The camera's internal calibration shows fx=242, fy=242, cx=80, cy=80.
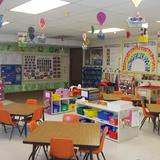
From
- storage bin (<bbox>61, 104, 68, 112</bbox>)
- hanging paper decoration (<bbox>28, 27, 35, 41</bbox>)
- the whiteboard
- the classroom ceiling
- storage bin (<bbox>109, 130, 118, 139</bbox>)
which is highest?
the classroom ceiling

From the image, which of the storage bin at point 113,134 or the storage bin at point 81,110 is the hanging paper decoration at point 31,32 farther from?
the storage bin at point 113,134

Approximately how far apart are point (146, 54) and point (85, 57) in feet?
12.0

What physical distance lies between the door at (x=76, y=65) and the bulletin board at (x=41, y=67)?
0.73m

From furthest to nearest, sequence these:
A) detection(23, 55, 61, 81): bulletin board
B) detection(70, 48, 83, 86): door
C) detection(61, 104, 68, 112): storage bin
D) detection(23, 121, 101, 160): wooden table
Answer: detection(70, 48, 83, 86): door
detection(23, 55, 61, 81): bulletin board
detection(61, 104, 68, 112): storage bin
detection(23, 121, 101, 160): wooden table

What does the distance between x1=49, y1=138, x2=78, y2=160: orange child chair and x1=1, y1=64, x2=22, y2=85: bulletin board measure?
28.2 ft

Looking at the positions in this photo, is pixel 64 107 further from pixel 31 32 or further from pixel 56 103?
pixel 31 32

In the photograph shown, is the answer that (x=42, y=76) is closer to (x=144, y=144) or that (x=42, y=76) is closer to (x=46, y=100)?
(x=46, y=100)

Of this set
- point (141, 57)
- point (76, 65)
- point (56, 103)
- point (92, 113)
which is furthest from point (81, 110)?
point (76, 65)

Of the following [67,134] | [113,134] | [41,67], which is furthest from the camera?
[41,67]

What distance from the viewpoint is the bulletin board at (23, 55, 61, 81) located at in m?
11.8

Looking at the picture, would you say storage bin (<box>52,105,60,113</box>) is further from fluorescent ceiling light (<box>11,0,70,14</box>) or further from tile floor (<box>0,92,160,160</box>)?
fluorescent ceiling light (<box>11,0,70,14</box>)

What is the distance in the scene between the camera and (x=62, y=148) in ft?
10.2

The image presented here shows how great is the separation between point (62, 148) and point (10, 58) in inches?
352

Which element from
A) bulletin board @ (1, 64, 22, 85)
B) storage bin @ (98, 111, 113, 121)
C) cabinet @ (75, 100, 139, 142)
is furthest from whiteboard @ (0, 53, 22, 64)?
storage bin @ (98, 111, 113, 121)
